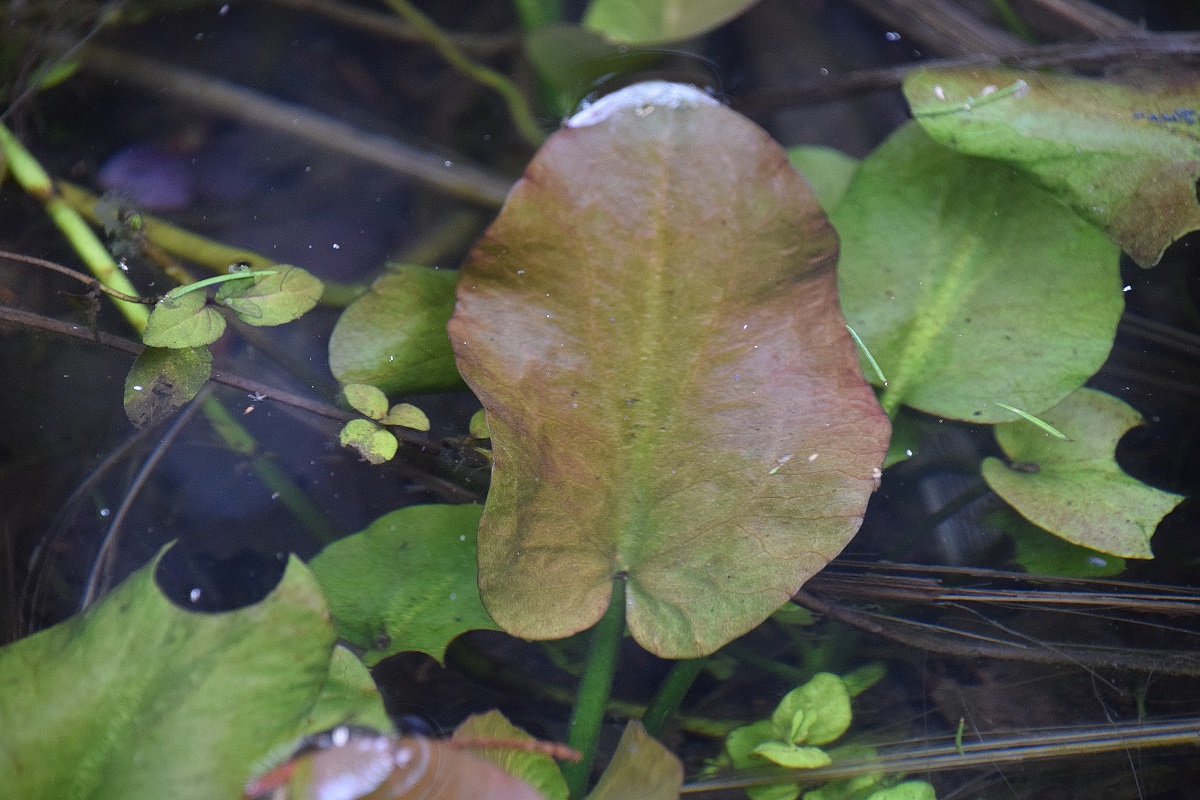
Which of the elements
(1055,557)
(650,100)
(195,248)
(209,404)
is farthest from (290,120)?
(1055,557)

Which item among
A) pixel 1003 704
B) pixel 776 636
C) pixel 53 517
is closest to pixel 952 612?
pixel 1003 704

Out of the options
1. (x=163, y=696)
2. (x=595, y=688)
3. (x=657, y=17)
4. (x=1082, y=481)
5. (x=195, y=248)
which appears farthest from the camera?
(x=657, y=17)

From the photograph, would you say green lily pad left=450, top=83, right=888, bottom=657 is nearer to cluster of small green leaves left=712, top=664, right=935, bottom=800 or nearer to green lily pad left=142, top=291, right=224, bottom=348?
cluster of small green leaves left=712, top=664, right=935, bottom=800

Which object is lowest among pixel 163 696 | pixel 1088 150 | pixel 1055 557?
pixel 1055 557

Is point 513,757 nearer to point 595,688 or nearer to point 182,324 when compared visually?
point 595,688

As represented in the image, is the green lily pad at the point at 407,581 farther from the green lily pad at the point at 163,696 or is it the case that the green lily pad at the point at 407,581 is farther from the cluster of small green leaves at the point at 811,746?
the cluster of small green leaves at the point at 811,746

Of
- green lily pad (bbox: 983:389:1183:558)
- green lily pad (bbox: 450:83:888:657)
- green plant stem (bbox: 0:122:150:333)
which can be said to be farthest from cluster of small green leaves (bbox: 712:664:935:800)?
green plant stem (bbox: 0:122:150:333)

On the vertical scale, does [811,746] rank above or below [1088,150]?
below

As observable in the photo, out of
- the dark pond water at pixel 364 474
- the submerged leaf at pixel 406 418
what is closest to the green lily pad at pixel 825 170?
the dark pond water at pixel 364 474
